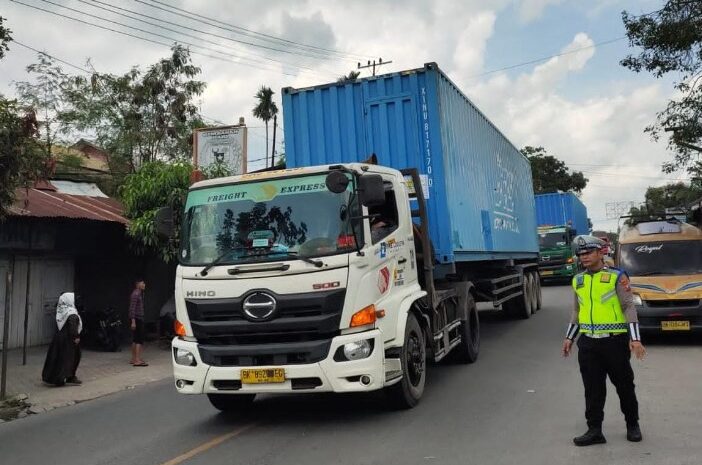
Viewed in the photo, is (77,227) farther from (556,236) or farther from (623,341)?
(556,236)

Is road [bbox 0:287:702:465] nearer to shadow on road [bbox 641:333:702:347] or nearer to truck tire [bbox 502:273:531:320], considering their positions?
shadow on road [bbox 641:333:702:347]

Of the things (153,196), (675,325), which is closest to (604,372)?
(675,325)

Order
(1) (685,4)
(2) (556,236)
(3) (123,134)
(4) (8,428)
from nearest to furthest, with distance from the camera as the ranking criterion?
(4) (8,428), (1) (685,4), (3) (123,134), (2) (556,236)

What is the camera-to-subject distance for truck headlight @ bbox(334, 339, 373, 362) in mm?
5297

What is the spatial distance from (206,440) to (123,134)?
17.5m

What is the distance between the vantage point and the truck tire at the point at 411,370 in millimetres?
5961

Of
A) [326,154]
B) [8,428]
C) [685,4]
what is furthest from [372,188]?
[685,4]

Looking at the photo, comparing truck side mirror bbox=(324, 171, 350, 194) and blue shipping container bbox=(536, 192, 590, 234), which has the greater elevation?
blue shipping container bbox=(536, 192, 590, 234)

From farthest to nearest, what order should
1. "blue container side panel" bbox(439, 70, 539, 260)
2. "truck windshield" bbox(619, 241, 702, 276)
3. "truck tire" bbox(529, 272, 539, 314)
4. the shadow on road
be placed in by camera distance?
"truck tire" bbox(529, 272, 539, 314) → "truck windshield" bbox(619, 241, 702, 276) → the shadow on road → "blue container side panel" bbox(439, 70, 539, 260)

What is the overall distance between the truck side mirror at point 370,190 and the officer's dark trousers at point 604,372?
6.89ft

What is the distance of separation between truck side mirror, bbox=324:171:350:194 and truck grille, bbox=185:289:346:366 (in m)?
0.89

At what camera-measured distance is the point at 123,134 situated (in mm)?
21000

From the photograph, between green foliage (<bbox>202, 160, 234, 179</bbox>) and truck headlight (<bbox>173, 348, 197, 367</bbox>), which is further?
green foliage (<bbox>202, 160, 234, 179</bbox>)

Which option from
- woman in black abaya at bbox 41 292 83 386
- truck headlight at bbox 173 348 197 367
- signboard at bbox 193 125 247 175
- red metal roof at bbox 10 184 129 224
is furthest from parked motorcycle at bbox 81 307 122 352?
truck headlight at bbox 173 348 197 367
